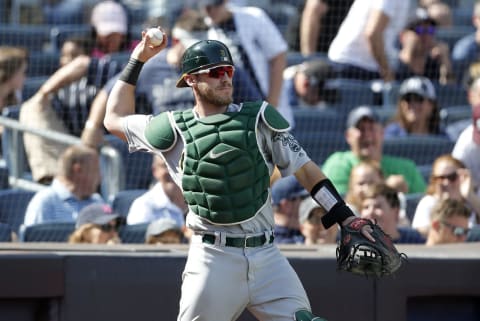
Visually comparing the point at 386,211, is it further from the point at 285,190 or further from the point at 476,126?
the point at 476,126

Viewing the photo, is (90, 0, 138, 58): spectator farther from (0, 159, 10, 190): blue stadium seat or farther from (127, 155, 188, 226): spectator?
(127, 155, 188, 226): spectator

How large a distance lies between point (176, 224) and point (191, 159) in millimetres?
2380

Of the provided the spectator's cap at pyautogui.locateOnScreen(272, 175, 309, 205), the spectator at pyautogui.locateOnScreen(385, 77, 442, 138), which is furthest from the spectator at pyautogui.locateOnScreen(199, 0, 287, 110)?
the spectator at pyautogui.locateOnScreen(385, 77, 442, 138)

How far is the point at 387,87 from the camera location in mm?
10125

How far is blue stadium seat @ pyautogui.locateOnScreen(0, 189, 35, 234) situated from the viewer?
25.0 feet

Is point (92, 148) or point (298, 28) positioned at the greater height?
point (298, 28)

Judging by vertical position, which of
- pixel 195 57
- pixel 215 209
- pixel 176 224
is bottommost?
pixel 176 224

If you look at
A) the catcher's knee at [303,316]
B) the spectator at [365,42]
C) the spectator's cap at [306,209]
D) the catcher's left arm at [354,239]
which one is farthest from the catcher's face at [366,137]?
the catcher's knee at [303,316]

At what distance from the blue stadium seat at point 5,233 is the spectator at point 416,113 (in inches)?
140

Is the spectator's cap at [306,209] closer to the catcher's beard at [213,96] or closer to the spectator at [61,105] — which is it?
the spectator at [61,105]

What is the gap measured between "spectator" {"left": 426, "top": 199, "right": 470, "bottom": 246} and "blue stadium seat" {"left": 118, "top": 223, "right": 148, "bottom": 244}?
179 cm

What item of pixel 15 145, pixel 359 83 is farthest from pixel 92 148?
pixel 359 83

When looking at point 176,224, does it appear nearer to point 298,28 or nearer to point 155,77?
point 155,77

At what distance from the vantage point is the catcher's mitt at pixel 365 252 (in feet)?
15.8
